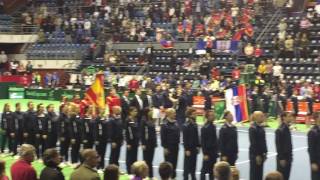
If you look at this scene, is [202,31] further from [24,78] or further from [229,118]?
[229,118]

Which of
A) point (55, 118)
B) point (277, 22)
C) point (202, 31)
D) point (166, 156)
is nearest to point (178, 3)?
point (202, 31)

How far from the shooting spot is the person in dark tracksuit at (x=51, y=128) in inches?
681

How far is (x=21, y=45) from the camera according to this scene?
159 ft

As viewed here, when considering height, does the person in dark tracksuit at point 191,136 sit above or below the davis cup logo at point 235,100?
above

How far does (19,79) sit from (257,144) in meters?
32.8

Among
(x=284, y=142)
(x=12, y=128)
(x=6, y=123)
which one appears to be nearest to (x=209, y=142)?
(x=284, y=142)

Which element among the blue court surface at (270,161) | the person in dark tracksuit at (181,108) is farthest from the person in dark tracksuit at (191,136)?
the person in dark tracksuit at (181,108)

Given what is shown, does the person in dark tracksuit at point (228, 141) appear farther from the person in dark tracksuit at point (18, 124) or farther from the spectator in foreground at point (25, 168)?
the person in dark tracksuit at point (18, 124)

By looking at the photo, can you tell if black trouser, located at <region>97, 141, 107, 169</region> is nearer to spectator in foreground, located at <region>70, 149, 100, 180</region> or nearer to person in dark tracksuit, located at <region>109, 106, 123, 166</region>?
person in dark tracksuit, located at <region>109, 106, 123, 166</region>

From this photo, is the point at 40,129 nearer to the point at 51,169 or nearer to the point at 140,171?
the point at 51,169

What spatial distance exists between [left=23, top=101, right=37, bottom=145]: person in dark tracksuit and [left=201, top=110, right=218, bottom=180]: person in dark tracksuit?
6374mm

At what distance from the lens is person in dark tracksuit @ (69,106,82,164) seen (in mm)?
16281

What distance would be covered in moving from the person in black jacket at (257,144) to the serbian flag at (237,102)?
1272 cm

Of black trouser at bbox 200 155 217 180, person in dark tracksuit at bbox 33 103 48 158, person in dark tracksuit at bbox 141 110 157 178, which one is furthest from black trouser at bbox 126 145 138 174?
person in dark tracksuit at bbox 33 103 48 158
